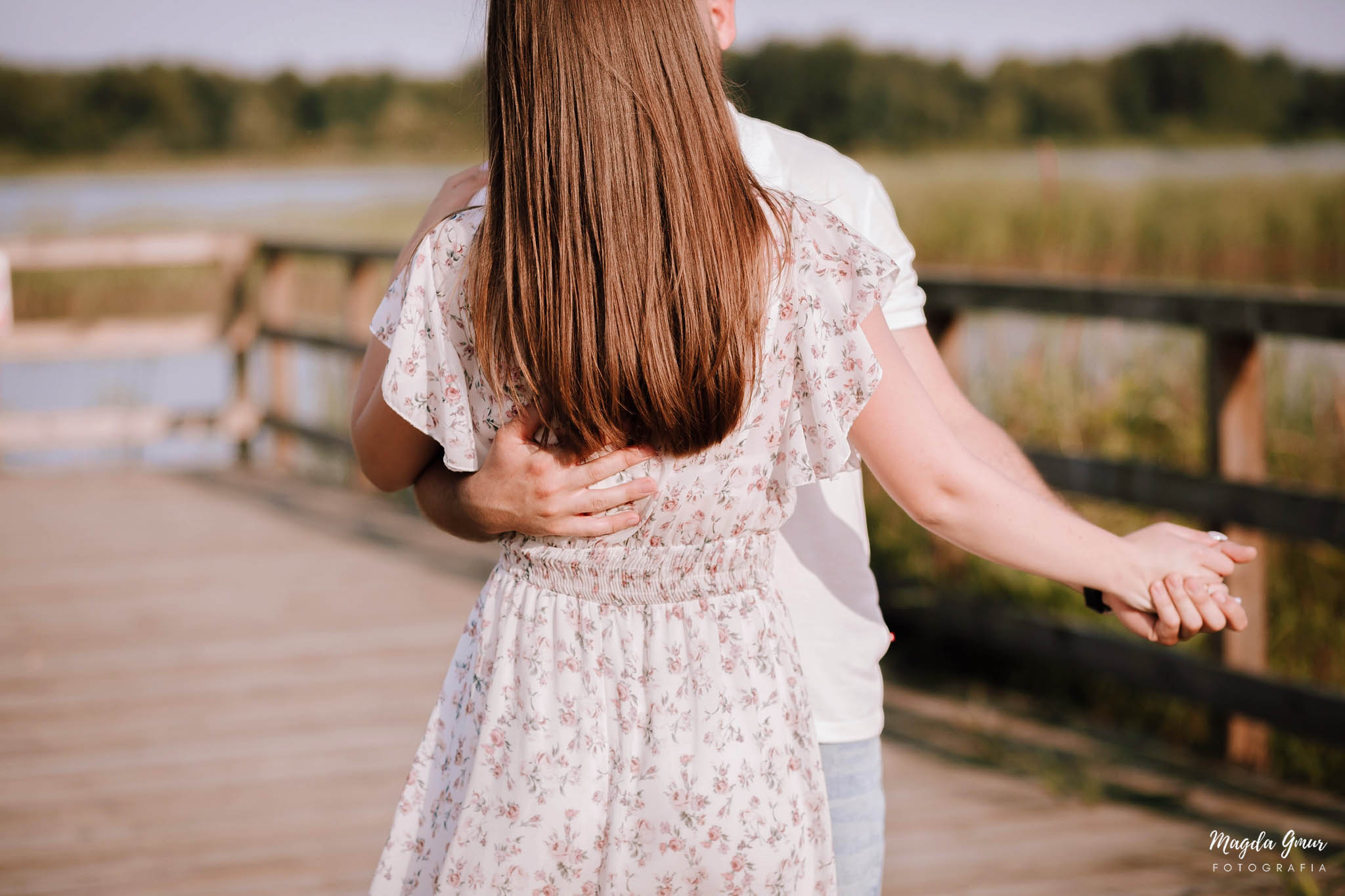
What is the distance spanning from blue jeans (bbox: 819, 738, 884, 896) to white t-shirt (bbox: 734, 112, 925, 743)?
2cm

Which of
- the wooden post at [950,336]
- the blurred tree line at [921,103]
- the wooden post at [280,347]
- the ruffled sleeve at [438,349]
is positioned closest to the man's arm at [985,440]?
the ruffled sleeve at [438,349]

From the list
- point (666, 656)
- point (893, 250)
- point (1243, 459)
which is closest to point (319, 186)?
point (1243, 459)

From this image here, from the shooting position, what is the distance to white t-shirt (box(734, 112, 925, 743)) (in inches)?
52.9

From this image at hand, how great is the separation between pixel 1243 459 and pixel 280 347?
517cm

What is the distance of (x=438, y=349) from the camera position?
3.82ft

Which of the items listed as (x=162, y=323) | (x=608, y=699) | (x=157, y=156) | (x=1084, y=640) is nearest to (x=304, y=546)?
(x=162, y=323)

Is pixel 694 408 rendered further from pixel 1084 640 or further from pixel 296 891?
pixel 1084 640

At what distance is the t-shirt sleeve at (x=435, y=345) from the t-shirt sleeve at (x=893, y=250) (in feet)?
1.39

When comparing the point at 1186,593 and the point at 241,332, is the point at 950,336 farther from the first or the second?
the point at 241,332

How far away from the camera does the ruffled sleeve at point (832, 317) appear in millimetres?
1117

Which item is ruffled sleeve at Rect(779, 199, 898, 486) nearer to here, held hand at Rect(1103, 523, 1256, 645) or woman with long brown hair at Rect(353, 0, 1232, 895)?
woman with long brown hair at Rect(353, 0, 1232, 895)

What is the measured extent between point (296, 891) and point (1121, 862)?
1.49 metres

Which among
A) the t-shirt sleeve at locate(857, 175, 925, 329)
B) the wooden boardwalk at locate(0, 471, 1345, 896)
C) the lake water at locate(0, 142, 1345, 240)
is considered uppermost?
the t-shirt sleeve at locate(857, 175, 925, 329)

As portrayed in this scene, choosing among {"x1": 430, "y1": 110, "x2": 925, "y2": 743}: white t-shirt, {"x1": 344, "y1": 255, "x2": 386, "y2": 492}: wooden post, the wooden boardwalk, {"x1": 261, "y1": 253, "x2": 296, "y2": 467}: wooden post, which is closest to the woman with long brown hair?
{"x1": 430, "y1": 110, "x2": 925, "y2": 743}: white t-shirt
